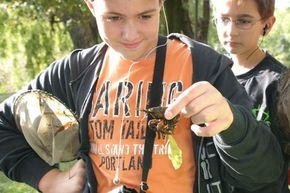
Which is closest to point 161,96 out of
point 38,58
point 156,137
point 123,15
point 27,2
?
point 156,137

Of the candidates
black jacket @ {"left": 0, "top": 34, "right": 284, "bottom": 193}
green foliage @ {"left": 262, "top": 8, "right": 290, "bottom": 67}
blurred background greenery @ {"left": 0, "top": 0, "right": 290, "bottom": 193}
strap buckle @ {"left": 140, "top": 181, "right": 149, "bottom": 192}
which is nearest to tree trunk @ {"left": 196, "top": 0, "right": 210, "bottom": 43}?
blurred background greenery @ {"left": 0, "top": 0, "right": 290, "bottom": 193}

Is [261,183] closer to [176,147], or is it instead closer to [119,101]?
[176,147]

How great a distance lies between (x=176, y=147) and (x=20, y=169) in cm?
71

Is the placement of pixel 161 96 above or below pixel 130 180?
above

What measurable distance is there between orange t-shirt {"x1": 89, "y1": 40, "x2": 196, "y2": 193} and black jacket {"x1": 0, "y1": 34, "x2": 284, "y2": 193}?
1.3 inches

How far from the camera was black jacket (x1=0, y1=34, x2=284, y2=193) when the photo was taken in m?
1.47

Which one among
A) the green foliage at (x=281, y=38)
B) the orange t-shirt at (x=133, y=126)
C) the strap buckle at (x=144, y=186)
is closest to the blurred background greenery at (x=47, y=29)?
the orange t-shirt at (x=133, y=126)

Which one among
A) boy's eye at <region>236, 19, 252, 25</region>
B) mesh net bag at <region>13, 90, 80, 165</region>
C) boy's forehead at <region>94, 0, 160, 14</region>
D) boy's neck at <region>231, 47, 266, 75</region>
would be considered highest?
boy's forehead at <region>94, 0, 160, 14</region>

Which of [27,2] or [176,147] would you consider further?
[27,2]

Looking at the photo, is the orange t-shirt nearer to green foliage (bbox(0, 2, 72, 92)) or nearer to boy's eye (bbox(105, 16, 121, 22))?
boy's eye (bbox(105, 16, 121, 22))

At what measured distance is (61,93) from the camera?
1.94 m

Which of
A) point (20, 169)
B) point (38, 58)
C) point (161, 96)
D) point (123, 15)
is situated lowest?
point (38, 58)

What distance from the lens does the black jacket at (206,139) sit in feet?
4.84

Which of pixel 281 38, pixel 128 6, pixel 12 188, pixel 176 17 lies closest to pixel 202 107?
pixel 128 6
